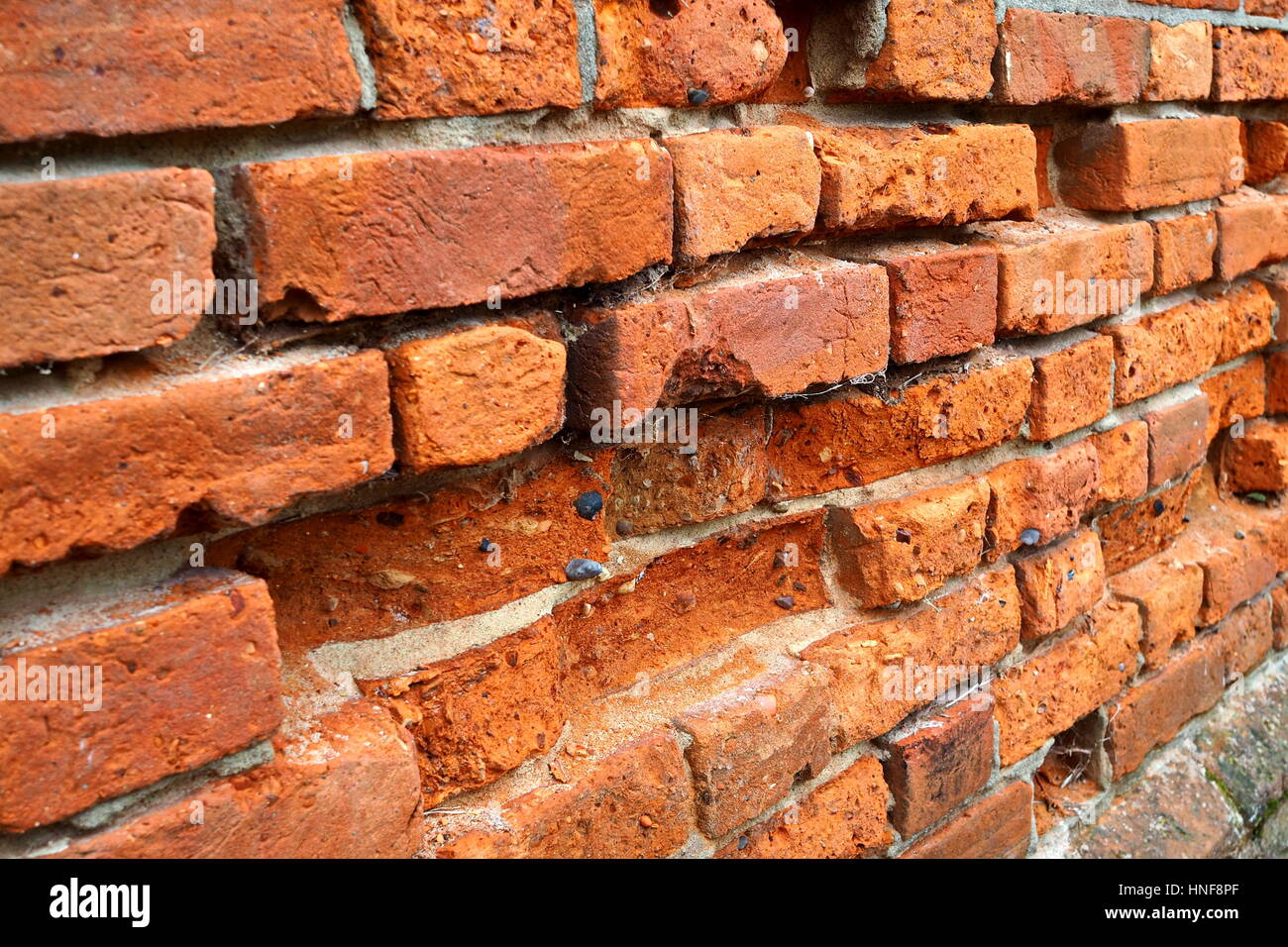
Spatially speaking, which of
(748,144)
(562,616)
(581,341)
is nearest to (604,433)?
(581,341)

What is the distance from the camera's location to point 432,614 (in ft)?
3.24

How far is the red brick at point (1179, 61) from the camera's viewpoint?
5.16 ft

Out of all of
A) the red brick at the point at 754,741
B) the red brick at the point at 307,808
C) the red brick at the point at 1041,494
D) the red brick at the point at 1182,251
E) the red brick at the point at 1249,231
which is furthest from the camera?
the red brick at the point at 1249,231

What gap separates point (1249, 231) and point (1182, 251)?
0.28 metres

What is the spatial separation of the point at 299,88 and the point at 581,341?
1.11 feet

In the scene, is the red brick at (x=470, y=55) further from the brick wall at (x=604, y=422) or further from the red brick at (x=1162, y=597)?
the red brick at (x=1162, y=597)

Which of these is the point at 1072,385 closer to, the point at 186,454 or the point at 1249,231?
the point at 1249,231

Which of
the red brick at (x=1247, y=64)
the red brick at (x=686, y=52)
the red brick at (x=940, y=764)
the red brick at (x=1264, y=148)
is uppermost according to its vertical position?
the red brick at (x=1247, y=64)

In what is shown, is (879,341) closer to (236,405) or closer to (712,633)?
(712,633)

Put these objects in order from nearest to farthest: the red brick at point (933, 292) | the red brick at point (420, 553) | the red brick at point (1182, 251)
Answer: the red brick at point (420, 553)
the red brick at point (933, 292)
the red brick at point (1182, 251)

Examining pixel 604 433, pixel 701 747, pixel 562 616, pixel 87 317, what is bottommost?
pixel 701 747

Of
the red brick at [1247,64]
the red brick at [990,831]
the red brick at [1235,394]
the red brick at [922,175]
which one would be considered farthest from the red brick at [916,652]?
the red brick at [1247,64]

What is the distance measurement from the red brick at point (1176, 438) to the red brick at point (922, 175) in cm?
53

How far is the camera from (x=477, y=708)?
Result: 3.27 ft
